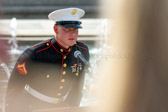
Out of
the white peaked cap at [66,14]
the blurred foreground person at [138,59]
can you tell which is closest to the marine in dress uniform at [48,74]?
the white peaked cap at [66,14]

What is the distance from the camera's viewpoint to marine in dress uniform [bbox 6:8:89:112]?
4.17ft

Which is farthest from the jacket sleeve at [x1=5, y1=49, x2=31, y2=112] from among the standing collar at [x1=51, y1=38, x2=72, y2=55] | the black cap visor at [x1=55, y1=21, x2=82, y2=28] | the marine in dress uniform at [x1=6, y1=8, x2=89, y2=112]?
the black cap visor at [x1=55, y1=21, x2=82, y2=28]

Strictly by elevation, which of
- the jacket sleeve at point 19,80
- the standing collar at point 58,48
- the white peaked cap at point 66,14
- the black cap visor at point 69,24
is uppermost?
the white peaked cap at point 66,14

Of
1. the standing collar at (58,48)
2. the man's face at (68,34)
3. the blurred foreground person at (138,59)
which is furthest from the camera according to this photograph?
the standing collar at (58,48)

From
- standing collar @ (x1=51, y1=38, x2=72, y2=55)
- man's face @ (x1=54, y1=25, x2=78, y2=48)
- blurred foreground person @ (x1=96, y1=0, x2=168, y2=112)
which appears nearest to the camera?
blurred foreground person @ (x1=96, y1=0, x2=168, y2=112)

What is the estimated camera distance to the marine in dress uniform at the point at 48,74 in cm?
127

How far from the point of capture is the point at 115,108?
22.6 inches

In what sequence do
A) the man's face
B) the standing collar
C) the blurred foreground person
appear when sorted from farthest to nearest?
the standing collar, the man's face, the blurred foreground person

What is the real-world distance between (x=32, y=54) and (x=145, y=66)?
894 millimetres

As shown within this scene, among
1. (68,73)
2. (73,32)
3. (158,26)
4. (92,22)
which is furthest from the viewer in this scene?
(92,22)

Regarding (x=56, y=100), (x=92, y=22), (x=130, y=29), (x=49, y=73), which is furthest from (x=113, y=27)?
(x=92, y=22)

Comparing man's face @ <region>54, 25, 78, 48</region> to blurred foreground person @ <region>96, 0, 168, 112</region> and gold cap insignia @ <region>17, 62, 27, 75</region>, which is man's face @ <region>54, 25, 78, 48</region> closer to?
gold cap insignia @ <region>17, 62, 27, 75</region>

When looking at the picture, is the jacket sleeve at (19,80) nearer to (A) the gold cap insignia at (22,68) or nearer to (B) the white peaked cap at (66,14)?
(A) the gold cap insignia at (22,68)

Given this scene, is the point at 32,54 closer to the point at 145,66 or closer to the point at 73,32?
the point at 73,32
